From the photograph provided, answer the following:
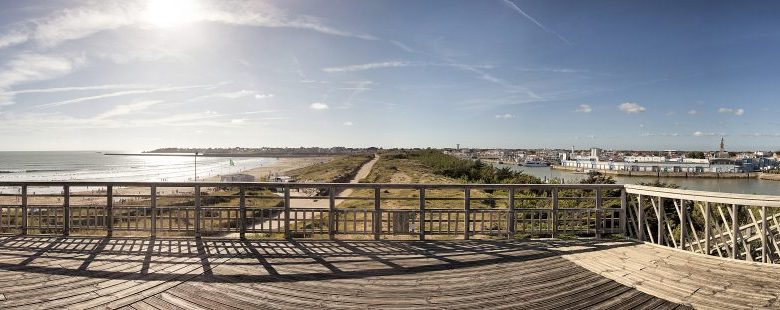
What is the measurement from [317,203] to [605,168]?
313ft

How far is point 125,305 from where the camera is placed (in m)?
4.44

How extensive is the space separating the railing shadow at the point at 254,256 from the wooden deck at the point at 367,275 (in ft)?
0.06

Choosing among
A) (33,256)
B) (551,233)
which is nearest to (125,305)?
(33,256)

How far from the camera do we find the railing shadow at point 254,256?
5.66m

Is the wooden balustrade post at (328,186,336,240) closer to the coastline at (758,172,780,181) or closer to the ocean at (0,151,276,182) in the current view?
the ocean at (0,151,276,182)

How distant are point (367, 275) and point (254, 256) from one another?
6.69 ft

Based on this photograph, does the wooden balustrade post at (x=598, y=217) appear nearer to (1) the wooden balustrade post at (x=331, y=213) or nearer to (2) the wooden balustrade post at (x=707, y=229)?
→ (2) the wooden balustrade post at (x=707, y=229)

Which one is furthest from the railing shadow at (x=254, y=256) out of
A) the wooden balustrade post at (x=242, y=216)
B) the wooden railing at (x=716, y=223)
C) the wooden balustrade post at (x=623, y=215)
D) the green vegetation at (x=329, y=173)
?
the green vegetation at (x=329, y=173)

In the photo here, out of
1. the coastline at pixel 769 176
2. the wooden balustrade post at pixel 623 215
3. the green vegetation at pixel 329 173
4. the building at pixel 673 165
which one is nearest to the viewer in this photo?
the wooden balustrade post at pixel 623 215

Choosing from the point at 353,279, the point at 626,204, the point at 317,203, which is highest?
the point at 626,204

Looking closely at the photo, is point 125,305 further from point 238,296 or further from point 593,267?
point 593,267

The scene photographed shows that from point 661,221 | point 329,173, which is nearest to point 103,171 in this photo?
point 329,173

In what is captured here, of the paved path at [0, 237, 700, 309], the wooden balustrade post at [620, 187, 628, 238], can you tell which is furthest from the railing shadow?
the wooden balustrade post at [620, 187, 628, 238]

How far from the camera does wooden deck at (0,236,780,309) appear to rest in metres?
4.68
